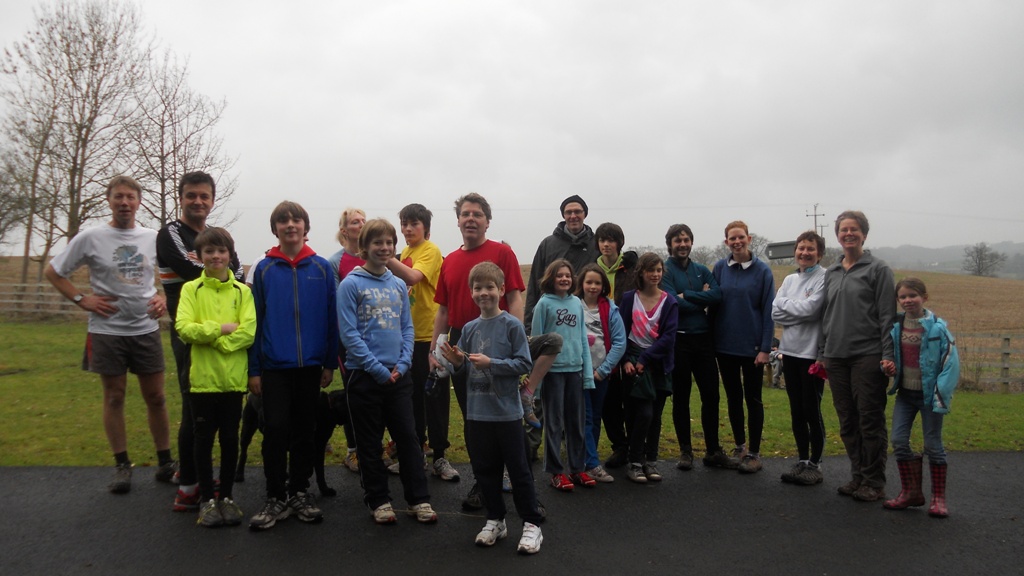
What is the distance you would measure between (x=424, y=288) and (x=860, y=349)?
11.3 ft

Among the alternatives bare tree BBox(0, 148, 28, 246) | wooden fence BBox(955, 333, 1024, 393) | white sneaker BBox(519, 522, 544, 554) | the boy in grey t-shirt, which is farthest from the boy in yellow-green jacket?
bare tree BBox(0, 148, 28, 246)

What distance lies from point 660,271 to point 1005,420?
6.77m

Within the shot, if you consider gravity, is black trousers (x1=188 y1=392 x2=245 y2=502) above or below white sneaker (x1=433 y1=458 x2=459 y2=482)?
above

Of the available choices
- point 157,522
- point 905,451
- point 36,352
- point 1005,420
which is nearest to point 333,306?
point 157,522

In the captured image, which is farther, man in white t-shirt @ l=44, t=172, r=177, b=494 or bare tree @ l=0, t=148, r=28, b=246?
bare tree @ l=0, t=148, r=28, b=246

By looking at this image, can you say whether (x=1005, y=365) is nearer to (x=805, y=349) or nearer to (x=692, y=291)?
(x=805, y=349)

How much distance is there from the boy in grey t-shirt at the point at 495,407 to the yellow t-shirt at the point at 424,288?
1.14m

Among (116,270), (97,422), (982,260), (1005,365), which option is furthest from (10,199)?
(982,260)

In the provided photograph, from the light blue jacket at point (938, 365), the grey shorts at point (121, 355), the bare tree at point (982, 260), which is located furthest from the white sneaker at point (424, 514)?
the bare tree at point (982, 260)

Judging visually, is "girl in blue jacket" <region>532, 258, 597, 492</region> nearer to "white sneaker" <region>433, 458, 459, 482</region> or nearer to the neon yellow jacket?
"white sneaker" <region>433, 458, 459, 482</region>

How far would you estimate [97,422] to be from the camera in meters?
7.41

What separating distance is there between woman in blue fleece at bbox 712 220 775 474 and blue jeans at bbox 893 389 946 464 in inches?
42.3

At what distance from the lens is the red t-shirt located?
5.22 m

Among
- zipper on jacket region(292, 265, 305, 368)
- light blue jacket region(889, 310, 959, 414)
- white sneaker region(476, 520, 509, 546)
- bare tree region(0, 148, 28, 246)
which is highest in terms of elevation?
bare tree region(0, 148, 28, 246)
